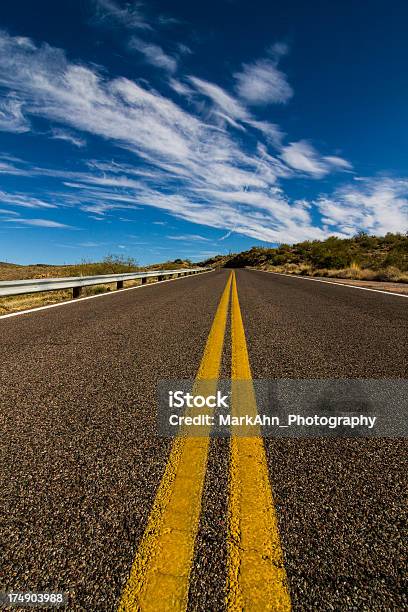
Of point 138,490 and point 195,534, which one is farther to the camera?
point 138,490

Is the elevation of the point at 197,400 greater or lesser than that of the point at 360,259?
lesser

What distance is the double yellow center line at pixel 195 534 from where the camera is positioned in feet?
3.18

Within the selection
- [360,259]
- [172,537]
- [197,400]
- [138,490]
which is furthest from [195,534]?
[360,259]

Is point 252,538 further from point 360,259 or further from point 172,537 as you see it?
point 360,259

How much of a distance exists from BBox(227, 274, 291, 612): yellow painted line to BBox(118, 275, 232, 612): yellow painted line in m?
0.14

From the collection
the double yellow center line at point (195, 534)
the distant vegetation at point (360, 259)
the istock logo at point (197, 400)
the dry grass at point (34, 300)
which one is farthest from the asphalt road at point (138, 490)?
the distant vegetation at point (360, 259)

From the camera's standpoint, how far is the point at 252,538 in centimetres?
117

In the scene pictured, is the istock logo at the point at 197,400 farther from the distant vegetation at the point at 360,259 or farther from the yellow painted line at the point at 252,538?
the distant vegetation at the point at 360,259

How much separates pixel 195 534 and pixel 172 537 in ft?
0.26

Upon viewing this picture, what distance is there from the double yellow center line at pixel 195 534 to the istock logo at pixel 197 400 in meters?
0.43

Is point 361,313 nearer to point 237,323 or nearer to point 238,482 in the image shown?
point 237,323

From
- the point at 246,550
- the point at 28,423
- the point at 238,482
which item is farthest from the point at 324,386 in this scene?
the point at 28,423

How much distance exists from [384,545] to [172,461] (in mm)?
905

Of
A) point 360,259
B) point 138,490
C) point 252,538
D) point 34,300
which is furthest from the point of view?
point 360,259
